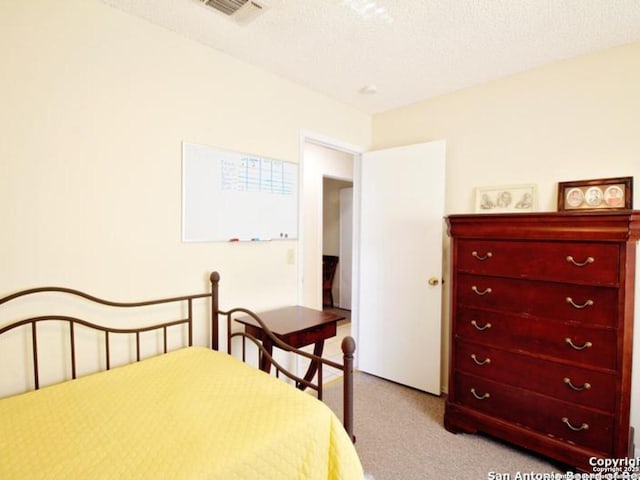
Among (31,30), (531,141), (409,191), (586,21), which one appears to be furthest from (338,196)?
(31,30)

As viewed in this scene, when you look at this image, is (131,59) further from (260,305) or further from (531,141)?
(531,141)

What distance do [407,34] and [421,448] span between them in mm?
2445

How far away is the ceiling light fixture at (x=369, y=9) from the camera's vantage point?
1.68 m

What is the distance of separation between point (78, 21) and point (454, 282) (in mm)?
2485

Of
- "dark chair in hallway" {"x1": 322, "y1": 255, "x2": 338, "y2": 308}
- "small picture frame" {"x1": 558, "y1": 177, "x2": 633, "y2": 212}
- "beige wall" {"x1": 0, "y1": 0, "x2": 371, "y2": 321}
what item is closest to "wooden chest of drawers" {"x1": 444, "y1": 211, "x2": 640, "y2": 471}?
"small picture frame" {"x1": 558, "y1": 177, "x2": 633, "y2": 212}

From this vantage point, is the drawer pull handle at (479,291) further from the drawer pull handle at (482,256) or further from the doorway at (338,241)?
the doorway at (338,241)

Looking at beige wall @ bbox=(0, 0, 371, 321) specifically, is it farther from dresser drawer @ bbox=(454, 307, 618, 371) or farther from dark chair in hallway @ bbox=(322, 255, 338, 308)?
dark chair in hallway @ bbox=(322, 255, 338, 308)

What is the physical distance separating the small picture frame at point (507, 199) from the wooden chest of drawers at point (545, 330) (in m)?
0.54

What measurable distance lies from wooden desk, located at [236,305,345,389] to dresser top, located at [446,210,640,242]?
1.03 meters

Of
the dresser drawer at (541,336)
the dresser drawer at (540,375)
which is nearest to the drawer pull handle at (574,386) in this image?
the dresser drawer at (540,375)

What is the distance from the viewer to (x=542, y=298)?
6.24 ft

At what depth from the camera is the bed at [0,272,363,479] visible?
1015 mm

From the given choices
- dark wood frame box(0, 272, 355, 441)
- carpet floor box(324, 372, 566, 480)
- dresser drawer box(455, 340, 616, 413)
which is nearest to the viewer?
dark wood frame box(0, 272, 355, 441)

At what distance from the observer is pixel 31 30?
4.96 ft
